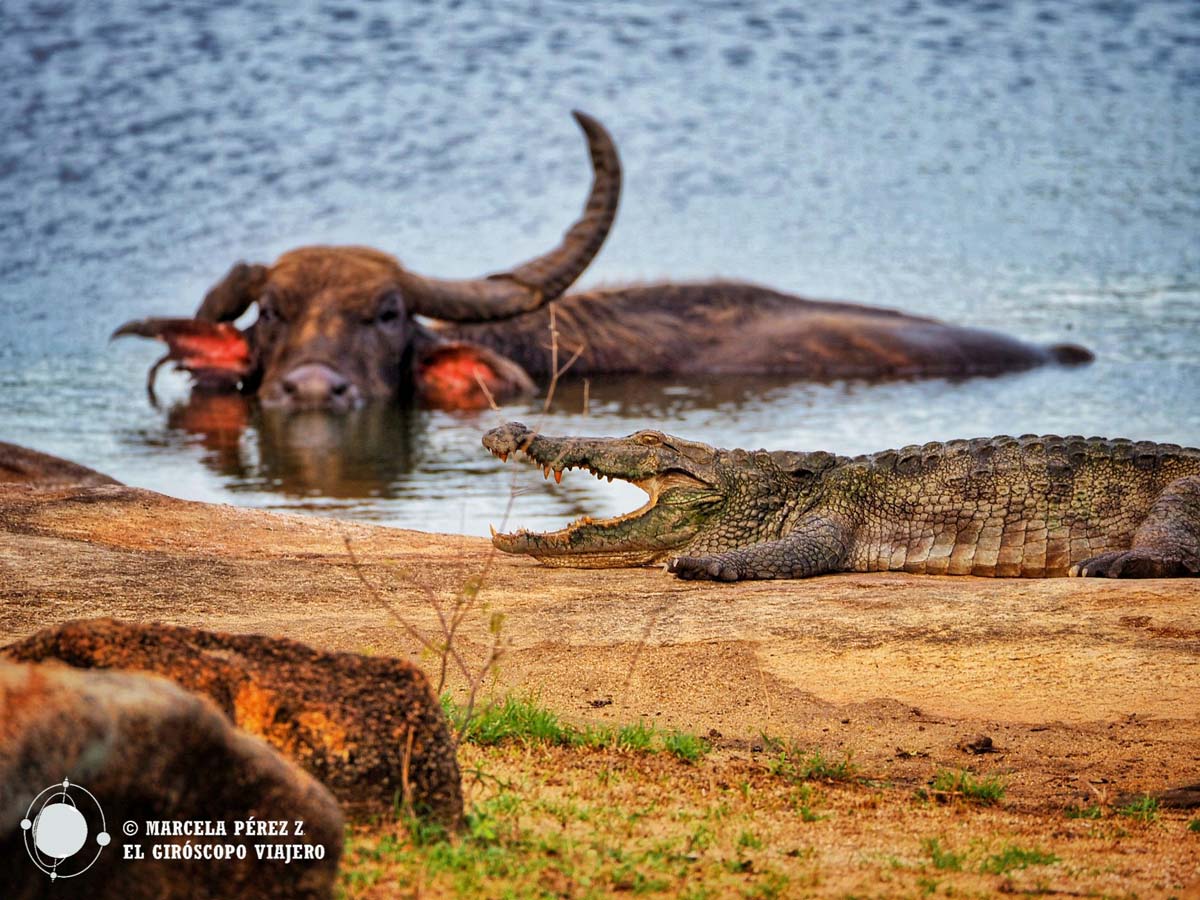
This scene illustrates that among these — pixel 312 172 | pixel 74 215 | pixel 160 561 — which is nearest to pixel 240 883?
pixel 160 561

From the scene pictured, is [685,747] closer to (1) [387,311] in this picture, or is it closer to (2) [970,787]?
(2) [970,787]

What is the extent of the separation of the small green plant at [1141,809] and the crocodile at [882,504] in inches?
102

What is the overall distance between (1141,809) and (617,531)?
3.14 meters

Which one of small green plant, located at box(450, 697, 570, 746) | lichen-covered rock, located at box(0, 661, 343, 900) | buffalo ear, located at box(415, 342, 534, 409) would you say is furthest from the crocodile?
buffalo ear, located at box(415, 342, 534, 409)

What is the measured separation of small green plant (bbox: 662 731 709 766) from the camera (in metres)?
4.61

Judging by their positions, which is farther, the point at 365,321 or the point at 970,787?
the point at 365,321

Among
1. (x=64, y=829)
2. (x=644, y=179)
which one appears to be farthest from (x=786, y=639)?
(x=644, y=179)

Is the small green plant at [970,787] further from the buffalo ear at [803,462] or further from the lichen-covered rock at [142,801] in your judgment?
the buffalo ear at [803,462]

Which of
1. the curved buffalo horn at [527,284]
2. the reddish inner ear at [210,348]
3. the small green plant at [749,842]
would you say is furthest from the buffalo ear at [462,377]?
the small green plant at [749,842]

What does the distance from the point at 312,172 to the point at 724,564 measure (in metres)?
20.5

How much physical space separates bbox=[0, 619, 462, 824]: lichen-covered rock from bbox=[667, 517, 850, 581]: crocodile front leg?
318cm

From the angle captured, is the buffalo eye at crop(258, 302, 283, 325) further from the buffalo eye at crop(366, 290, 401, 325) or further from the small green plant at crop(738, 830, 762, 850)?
the small green plant at crop(738, 830, 762, 850)

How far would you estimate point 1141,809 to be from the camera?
4395mm

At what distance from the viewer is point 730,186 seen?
84.7 feet
